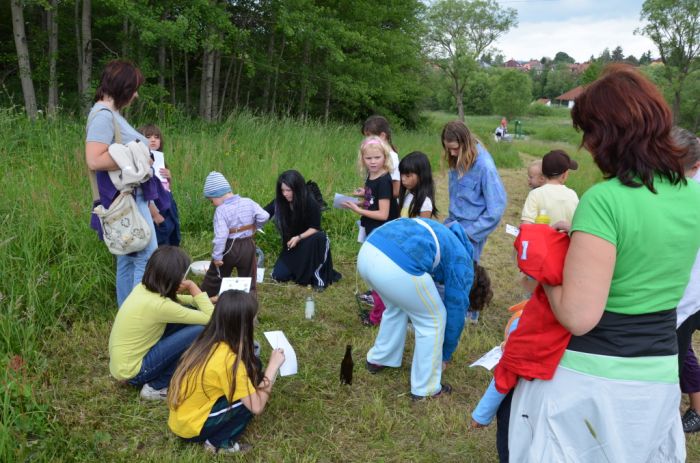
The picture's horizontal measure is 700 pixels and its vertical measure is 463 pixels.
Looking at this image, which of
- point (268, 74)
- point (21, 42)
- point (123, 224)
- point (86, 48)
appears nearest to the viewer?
point (123, 224)

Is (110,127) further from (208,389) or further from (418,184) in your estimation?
(418,184)

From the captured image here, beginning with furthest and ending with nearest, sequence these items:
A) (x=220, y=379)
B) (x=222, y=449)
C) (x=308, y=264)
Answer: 1. (x=308, y=264)
2. (x=222, y=449)
3. (x=220, y=379)

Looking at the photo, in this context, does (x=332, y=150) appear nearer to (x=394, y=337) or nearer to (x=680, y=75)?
(x=394, y=337)

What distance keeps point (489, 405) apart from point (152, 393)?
216 cm

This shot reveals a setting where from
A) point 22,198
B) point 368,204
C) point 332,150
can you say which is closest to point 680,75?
point 332,150

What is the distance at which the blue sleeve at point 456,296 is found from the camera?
2.93m

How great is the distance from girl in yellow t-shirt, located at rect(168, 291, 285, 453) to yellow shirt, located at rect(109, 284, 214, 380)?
0.45 metres

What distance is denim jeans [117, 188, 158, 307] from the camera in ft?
11.7

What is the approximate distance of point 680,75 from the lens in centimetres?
3597

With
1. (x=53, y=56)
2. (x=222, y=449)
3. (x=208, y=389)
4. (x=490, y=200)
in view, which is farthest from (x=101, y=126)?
(x=53, y=56)

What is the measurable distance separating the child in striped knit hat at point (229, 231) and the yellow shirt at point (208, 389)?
6.07 feet

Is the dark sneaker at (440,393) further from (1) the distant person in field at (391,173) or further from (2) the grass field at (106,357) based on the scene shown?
(1) the distant person in field at (391,173)

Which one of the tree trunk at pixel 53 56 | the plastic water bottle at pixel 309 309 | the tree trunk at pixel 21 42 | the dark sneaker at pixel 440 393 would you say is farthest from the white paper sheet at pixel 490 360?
the tree trunk at pixel 53 56

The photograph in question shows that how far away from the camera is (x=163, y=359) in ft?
10.4
